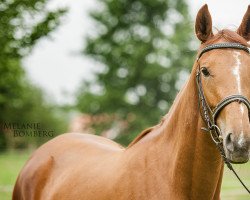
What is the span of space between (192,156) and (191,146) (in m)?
0.07

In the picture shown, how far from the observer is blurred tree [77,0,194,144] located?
27.4 metres

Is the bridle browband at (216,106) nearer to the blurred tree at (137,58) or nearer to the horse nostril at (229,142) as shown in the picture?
the horse nostril at (229,142)

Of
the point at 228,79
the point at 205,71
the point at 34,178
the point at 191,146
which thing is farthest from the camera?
the point at 34,178

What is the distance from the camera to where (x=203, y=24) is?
3.35 meters

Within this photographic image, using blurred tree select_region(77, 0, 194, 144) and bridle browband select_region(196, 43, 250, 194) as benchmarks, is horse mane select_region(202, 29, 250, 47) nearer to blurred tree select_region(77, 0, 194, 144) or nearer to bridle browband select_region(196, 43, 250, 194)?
bridle browband select_region(196, 43, 250, 194)

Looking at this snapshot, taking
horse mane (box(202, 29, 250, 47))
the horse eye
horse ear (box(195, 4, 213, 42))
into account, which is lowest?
the horse eye

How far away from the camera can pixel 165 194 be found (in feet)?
10.9

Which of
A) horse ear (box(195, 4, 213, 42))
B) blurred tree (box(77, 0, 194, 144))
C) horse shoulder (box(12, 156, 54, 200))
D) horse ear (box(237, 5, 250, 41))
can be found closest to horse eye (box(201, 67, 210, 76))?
horse ear (box(195, 4, 213, 42))

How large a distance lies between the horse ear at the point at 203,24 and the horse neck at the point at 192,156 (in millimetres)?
309

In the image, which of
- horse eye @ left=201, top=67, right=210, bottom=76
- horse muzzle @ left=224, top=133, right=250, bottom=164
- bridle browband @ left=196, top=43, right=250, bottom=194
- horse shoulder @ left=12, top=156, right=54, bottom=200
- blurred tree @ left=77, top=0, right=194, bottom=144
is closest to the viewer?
horse muzzle @ left=224, top=133, right=250, bottom=164

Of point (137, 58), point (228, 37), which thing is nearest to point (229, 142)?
point (228, 37)

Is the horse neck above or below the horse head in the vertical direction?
below

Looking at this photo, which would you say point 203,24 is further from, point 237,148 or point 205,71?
point 237,148

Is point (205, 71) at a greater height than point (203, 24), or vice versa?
point (203, 24)
